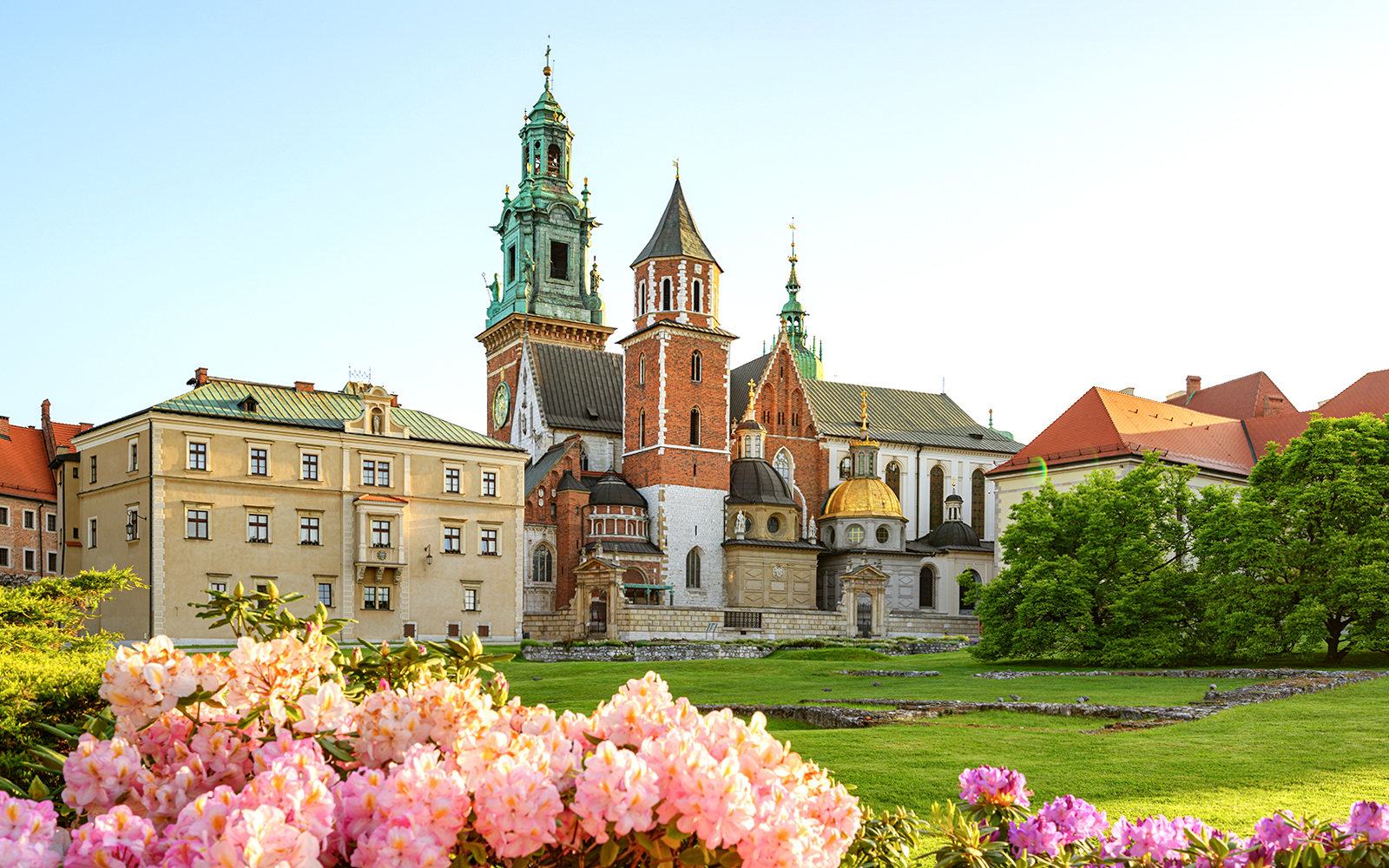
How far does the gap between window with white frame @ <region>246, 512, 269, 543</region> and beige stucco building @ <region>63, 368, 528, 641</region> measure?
0.05 metres

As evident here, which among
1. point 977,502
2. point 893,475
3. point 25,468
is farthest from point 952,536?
point 25,468

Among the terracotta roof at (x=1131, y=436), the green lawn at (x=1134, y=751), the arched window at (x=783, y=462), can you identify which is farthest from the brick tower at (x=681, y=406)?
the green lawn at (x=1134, y=751)

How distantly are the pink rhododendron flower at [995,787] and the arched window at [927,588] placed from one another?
66.2m

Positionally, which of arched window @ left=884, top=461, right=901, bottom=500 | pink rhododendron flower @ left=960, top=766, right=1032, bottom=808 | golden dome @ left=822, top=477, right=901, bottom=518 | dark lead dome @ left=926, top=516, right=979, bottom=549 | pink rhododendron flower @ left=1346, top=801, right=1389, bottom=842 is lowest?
dark lead dome @ left=926, top=516, right=979, bottom=549

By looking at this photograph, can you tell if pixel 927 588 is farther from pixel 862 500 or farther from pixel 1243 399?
pixel 1243 399

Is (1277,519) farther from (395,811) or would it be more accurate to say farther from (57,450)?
(57,450)

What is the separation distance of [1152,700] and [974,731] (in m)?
7.51

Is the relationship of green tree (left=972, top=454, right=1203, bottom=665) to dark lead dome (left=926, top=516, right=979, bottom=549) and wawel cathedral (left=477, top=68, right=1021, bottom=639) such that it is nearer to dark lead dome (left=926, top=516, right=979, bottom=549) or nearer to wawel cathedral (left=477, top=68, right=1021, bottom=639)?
wawel cathedral (left=477, top=68, right=1021, bottom=639)

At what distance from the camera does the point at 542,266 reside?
7819 centimetres

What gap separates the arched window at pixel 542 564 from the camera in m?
60.1

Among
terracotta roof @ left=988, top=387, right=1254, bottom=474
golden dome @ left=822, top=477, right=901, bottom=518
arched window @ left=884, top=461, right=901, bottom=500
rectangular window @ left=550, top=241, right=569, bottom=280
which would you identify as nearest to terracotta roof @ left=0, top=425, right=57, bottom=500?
rectangular window @ left=550, top=241, right=569, bottom=280

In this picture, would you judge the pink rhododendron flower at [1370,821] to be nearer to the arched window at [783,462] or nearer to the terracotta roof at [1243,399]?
the arched window at [783,462]

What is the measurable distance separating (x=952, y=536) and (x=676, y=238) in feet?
80.8

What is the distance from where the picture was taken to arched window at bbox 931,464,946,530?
251 ft
